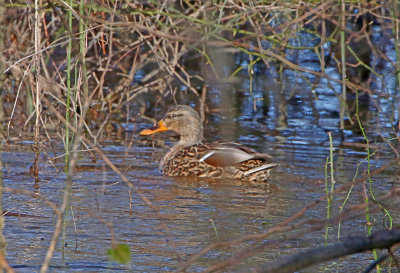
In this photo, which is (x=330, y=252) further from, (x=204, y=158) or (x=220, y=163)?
(x=204, y=158)

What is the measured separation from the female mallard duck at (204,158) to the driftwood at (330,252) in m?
4.70

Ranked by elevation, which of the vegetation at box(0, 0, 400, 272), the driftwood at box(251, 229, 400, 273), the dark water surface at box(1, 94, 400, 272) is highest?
the vegetation at box(0, 0, 400, 272)

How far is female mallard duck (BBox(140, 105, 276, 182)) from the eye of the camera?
7625 mm

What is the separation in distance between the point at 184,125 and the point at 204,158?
715 mm

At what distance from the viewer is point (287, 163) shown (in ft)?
25.9

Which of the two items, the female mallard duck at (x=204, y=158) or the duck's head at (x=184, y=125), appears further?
the duck's head at (x=184, y=125)

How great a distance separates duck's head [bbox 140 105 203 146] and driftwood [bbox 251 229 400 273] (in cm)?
585

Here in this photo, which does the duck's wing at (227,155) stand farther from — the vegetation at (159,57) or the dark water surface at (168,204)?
the vegetation at (159,57)

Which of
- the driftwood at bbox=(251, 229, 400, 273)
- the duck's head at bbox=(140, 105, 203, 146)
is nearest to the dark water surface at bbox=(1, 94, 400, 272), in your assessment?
the duck's head at bbox=(140, 105, 203, 146)

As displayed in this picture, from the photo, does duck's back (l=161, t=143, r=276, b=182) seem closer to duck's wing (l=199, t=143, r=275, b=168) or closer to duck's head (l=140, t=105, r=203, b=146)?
duck's wing (l=199, t=143, r=275, b=168)

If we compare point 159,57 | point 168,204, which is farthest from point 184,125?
point 168,204

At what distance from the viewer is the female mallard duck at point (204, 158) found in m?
7.62

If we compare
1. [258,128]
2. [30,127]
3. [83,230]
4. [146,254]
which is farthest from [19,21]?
[146,254]

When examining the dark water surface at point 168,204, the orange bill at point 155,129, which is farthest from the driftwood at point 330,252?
the orange bill at point 155,129
